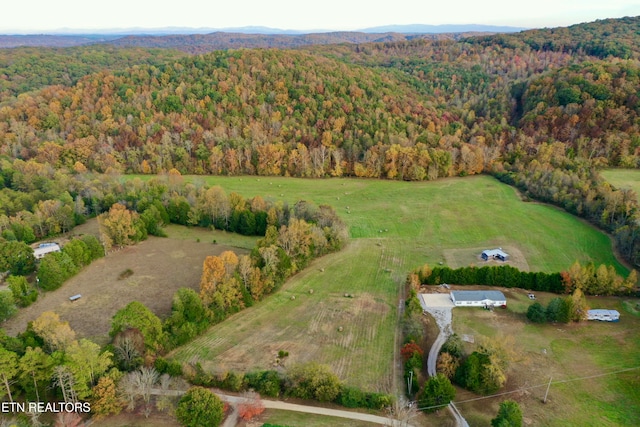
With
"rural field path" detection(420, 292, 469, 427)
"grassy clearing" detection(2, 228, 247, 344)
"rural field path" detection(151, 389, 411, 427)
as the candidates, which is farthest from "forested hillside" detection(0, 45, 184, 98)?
"rural field path" detection(151, 389, 411, 427)

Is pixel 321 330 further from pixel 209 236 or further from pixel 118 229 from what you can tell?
pixel 118 229

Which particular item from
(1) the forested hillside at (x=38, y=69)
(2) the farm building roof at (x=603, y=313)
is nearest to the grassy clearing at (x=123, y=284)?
(2) the farm building roof at (x=603, y=313)

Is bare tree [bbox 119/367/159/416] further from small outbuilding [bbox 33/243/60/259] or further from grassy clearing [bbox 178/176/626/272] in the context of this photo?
grassy clearing [bbox 178/176/626/272]

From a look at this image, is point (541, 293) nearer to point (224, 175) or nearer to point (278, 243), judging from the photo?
point (278, 243)

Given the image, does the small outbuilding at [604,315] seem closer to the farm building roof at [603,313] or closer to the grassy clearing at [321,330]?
the farm building roof at [603,313]

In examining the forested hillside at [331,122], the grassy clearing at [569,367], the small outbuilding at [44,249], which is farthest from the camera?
the forested hillside at [331,122]

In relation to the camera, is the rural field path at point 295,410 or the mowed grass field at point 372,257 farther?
the mowed grass field at point 372,257
